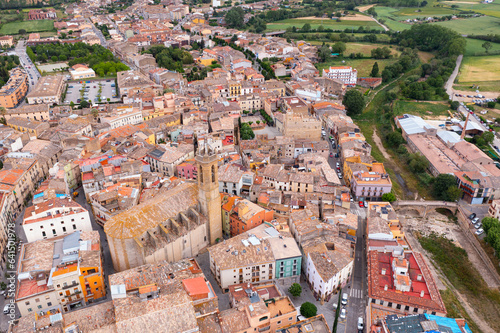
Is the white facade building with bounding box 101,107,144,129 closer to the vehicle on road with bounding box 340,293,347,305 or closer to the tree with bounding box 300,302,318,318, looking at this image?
the tree with bounding box 300,302,318,318

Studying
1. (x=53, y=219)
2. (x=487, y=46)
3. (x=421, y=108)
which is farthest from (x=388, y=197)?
(x=487, y=46)

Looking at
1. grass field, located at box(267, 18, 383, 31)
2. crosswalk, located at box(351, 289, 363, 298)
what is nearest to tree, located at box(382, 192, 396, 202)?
crosswalk, located at box(351, 289, 363, 298)

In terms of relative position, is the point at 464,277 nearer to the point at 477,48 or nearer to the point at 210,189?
the point at 210,189

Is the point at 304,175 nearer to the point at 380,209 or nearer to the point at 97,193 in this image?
the point at 380,209

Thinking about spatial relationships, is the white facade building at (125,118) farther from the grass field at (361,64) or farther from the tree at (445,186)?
the grass field at (361,64)

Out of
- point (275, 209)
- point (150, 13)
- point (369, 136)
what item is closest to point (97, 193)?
point (275, 209)
